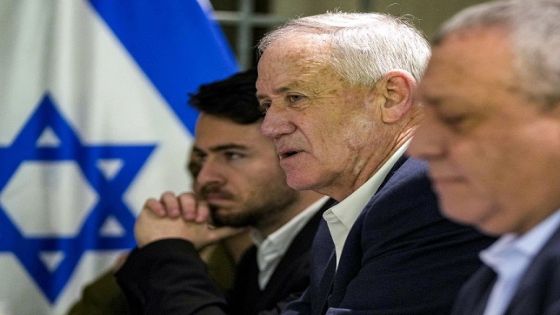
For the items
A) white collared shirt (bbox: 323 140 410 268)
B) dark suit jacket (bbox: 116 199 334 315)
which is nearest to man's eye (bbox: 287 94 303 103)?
white collared shirt (bbox: 323 140 410 268)

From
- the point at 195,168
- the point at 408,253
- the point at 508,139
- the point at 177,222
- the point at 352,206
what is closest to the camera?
the point at 508,139

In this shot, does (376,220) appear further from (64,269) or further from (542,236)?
(64,269)

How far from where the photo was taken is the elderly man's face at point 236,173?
13.0 ft

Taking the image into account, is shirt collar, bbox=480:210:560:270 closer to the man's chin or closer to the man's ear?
the man's ear

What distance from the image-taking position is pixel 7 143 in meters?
4.00

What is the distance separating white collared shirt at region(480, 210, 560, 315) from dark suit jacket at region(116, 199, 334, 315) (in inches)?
64.8

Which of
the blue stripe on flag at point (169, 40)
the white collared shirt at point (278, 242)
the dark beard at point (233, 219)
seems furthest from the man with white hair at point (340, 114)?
the blue stripe on flag at point (169, 40)

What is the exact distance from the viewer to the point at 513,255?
1.72 metres

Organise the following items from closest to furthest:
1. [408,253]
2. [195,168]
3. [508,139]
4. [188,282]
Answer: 1. [508,139]
2. [408,253]
3. [188,282]
4. [195,168]

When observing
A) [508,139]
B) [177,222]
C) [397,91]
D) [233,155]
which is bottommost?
[177,222]

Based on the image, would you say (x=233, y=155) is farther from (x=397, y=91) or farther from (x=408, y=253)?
(x=408, y=253)

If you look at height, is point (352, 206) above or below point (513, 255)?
below

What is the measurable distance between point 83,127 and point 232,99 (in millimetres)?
487

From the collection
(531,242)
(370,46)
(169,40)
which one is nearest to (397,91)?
(370,46)
